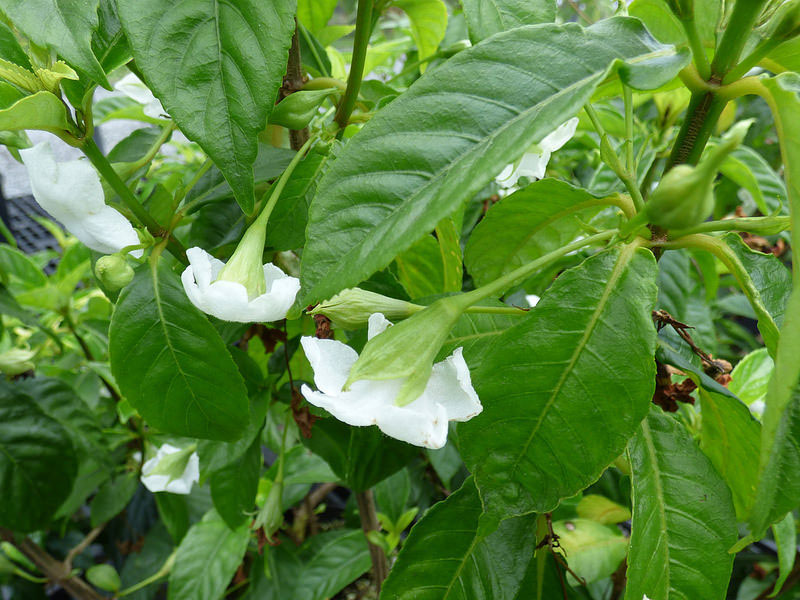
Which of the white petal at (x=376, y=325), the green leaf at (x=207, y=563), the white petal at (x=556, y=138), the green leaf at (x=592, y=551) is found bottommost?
the green leaf at (x=207, y=563)

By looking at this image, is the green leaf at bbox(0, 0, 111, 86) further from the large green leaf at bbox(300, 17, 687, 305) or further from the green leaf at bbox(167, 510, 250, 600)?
the green leaf at bbox(167, 510, 250, 600)

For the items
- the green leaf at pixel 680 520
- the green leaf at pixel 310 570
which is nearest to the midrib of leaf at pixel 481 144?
the green leaf at pixel 680 520

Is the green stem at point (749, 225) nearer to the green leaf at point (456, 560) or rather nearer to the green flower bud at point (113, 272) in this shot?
the green leaf at point (456, 560)

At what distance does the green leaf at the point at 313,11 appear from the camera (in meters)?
0.57

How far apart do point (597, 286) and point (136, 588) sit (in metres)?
0.92

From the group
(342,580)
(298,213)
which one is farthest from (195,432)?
(342,580)

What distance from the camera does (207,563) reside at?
2.52 ft

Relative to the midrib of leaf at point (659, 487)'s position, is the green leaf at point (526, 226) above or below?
above

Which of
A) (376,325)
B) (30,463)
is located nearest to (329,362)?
(376,325)

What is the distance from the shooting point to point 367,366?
28 centimetres

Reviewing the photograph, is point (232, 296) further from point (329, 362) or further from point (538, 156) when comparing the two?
point (538, 156)

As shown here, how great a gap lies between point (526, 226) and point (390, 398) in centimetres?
22

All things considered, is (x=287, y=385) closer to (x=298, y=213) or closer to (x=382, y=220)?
(x=298, y=213)

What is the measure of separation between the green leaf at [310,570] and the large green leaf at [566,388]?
0.57 m
